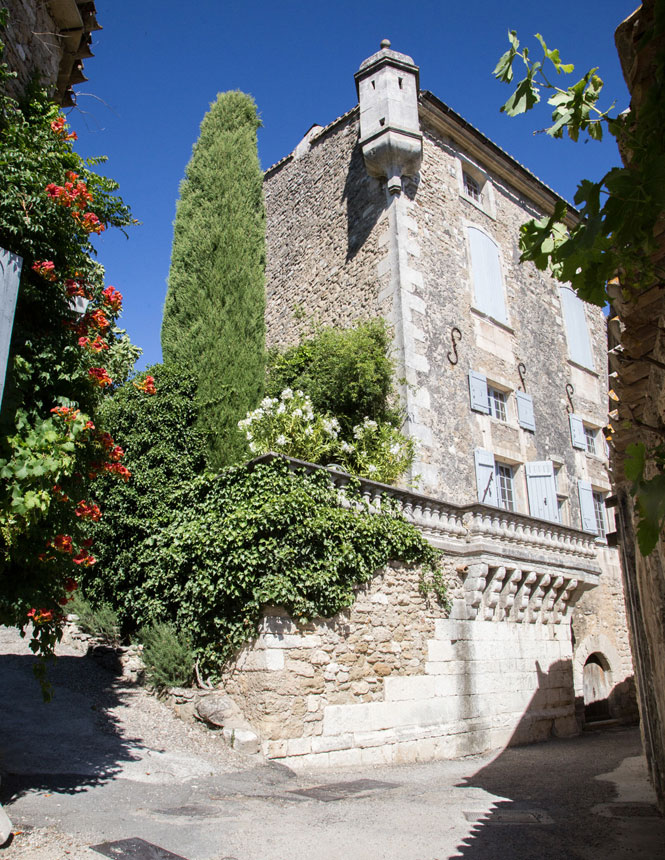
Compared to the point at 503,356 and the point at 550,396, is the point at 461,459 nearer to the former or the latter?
the point at 503,356

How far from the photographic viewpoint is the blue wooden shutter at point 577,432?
1552 centimetres

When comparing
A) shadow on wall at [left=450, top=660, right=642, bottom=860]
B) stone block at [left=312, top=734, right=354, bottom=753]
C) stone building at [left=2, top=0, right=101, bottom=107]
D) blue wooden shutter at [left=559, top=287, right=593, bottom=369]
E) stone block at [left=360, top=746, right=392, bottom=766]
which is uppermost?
blue wooden shutter at [left=559, top=287, right=593, bottom=369]

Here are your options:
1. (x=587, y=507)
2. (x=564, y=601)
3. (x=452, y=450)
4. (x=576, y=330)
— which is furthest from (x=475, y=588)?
(x=576, y=330)

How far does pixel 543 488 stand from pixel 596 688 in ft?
13.8

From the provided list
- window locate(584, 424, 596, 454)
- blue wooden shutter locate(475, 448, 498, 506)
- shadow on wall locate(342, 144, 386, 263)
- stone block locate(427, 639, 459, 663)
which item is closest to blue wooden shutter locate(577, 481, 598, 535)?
window locate(584, 424, 596, 454)

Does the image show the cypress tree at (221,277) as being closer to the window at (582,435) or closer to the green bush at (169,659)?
the green bush at (169,659)

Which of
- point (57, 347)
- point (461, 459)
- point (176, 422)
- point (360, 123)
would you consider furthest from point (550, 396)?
point (57, 347)

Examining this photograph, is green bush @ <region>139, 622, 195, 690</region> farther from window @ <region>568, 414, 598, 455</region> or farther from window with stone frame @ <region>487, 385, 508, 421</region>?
window @ <region>568, 414, 598, 455</region>

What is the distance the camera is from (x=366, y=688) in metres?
8.23

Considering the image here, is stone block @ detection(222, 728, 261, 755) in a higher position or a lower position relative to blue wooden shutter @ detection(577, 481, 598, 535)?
lower

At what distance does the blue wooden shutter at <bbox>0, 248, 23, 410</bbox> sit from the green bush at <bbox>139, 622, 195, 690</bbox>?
5.02 metres

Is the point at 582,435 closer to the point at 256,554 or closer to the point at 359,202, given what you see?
the point at 359,202

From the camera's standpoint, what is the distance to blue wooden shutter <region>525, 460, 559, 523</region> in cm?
1318

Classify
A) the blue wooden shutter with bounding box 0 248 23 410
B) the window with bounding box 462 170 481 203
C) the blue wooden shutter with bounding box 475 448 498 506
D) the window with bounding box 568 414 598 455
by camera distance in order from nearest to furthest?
the blue wooden shutter with bounding box 0 248 23 410, the blue wooden shutter with bounding box 475 448 498 506, the window with bounding box 462 170 481 203, the window with bounding box 568 414 598 455
